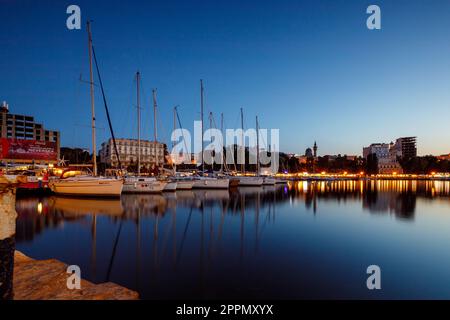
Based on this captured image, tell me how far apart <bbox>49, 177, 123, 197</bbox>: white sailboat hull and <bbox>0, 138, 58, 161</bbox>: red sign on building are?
1769 inches

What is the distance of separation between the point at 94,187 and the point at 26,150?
48605mm

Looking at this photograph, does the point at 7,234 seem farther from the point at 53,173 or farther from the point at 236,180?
the point at 236,180

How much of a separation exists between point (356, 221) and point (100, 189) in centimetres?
2163

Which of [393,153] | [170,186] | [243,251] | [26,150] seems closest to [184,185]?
[170,186]

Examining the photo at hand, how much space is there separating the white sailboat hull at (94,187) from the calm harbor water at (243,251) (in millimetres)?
6188

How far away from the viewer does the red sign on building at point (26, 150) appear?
189 feet

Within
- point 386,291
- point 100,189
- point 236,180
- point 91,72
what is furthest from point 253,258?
point 236,180

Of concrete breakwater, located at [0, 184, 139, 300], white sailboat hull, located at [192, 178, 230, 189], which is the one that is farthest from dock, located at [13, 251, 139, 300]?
white sailboat hull, located at [192, 178, 230, 189]

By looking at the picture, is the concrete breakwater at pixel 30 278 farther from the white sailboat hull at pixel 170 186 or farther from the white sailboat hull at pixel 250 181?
the white sailboat hull at pixel 250 181

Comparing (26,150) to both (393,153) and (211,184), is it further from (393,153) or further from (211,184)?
(393,153)

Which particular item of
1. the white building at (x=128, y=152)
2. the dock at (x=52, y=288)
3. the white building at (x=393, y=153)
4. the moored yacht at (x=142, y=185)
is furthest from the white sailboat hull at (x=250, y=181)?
the white building at (x=393, y=153)

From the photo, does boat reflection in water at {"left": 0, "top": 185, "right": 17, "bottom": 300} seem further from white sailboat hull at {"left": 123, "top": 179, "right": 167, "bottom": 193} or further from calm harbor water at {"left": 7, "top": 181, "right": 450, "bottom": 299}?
white sailboat hull at {"left": 123, "top": 179, "right": 167, "bottom": 193}

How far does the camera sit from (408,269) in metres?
8.79
